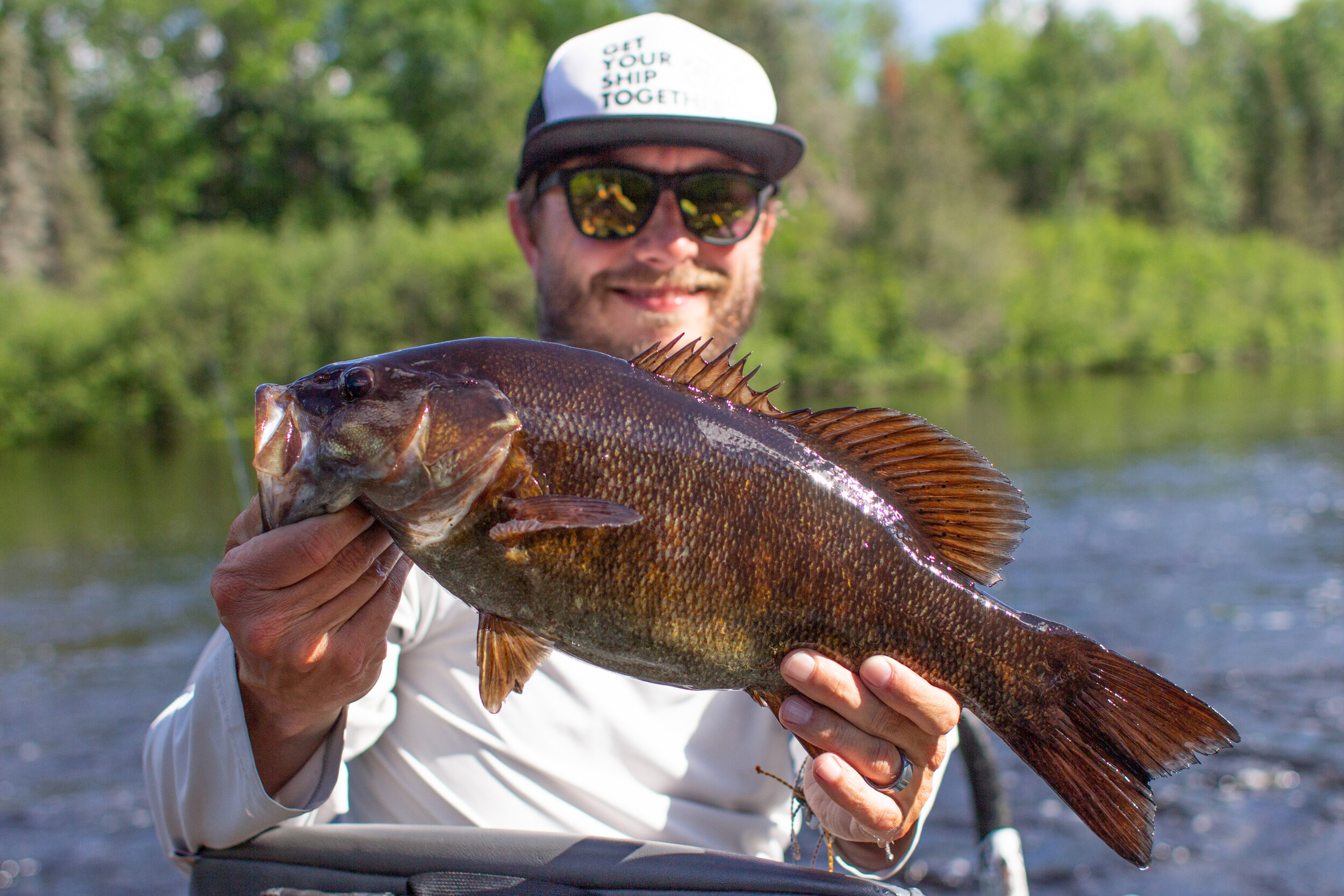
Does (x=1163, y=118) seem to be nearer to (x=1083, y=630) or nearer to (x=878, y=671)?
(x=1083, y=630)

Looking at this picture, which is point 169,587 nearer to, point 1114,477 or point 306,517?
point 306,517

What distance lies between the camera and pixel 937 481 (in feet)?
6.55

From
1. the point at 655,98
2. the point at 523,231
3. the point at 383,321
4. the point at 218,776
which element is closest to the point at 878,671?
the point at 218,776

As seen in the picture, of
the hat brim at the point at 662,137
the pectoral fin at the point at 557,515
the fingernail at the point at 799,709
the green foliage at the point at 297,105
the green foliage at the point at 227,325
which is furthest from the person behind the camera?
the green foliage at the point at 297,105

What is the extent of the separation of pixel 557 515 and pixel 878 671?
0.66 meters

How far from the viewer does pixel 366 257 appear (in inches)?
1359

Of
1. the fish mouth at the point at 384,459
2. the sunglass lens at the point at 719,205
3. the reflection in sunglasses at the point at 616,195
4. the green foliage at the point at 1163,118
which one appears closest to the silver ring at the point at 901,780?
the fish mouth at the point at 384,459

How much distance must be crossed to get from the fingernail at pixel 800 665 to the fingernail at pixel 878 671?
102 millimetres

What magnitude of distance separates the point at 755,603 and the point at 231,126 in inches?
2151

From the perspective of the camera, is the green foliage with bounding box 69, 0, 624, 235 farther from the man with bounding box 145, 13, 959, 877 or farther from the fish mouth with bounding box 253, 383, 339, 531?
the fish mouth with bounding box 253, 383, 339, 531

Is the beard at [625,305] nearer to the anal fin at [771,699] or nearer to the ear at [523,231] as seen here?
the ear at [523,231]

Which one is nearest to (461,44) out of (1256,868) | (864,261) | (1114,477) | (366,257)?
(366,257)

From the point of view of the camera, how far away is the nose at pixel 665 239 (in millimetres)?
3234

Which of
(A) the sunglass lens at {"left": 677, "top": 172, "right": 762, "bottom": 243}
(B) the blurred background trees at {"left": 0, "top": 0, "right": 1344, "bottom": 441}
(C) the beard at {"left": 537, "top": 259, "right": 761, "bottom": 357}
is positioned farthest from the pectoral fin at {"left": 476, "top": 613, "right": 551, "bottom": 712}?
(B) the blurred background trees at {"left": 0, "top": 0, "right": 1344, "bottom": 441}
